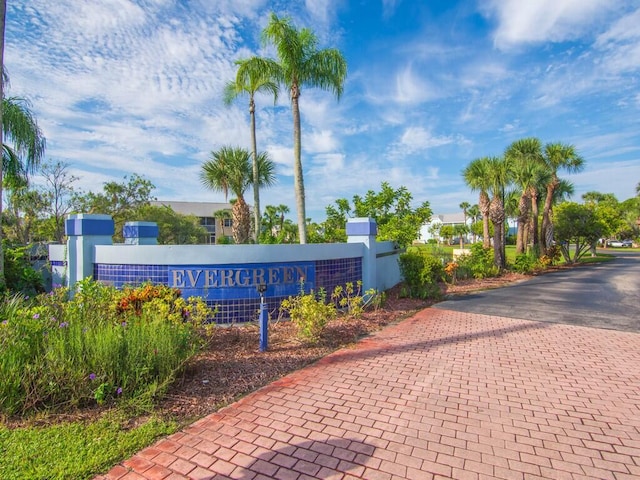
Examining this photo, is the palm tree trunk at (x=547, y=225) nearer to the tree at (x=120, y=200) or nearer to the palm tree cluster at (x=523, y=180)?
the palm tree cluster at (x=523, y=180)

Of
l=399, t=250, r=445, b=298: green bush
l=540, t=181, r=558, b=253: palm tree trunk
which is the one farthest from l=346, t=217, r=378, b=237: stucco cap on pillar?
l=540, t=181, r=558, b=253: palm tree trunk

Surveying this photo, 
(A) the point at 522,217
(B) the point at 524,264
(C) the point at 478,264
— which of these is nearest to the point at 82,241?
(C) the point at 478,264

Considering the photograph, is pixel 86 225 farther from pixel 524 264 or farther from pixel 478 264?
pixel 524 264

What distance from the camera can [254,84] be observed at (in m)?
12.2

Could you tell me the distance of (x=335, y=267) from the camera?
8250 mm

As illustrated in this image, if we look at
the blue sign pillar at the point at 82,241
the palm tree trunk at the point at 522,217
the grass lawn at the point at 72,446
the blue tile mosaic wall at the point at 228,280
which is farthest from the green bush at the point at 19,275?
the palm tree trunk at the point at 522,217

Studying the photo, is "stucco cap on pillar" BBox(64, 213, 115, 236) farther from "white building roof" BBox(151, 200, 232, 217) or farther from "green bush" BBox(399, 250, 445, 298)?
"white building roof" BBox(151, 200, 232, 217)

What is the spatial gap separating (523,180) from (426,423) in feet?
70.4

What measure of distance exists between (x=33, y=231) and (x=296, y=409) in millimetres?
22163

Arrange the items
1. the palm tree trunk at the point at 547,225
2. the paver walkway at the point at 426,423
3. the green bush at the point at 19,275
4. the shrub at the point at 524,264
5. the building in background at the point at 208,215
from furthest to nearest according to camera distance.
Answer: the building in background at the point at 208,215, the palm tree trunk at the point at 547,225, the shrub at the point at 524,264, the green bush at the point at 19,275, the paver walkway at the point at 426,423

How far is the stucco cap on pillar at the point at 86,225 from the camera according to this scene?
25.0 ft

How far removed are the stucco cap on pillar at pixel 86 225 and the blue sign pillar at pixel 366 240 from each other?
234 inches

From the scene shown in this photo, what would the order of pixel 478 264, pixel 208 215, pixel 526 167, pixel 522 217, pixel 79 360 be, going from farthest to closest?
pixel 208 215 → pixel 522 217 → pixel 526 167 → pixel 478 264 → pixel 79 360

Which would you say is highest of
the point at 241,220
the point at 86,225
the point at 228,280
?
the point at 241,220
